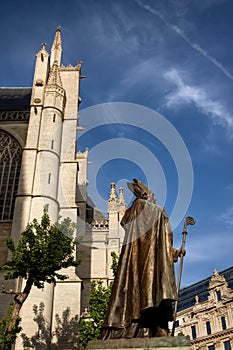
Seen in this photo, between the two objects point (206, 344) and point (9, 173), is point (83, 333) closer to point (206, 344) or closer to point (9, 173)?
point (9, 173)

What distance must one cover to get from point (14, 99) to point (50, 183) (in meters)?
12.4

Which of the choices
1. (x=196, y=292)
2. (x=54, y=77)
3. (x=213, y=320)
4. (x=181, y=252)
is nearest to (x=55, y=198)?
(x=54, y=77)

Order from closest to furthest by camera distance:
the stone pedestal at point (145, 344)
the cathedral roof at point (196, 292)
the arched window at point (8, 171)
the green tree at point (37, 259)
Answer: the stone pedestal at point (145, 344), the green tree at point (37, 259), the arched window at point (8, 171), the cathedral roof at point (196, 292)

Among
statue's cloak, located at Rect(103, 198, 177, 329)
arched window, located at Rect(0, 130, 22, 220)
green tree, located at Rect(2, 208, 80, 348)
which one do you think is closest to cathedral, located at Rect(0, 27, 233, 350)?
arched window, located at Rect(0, 130, 22, 220)

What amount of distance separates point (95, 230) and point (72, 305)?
30.7ft

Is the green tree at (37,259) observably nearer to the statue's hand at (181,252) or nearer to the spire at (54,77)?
the statue's hand at (181,252)

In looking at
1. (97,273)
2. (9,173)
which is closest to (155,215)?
(9,173)

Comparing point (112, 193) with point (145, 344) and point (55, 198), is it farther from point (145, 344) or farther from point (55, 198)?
point (145, 344)

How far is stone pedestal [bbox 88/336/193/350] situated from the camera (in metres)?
4.06

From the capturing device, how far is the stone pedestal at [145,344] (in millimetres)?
4062

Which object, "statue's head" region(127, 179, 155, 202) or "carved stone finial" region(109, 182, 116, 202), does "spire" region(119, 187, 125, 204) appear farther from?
"statue's head" region(127, 179, 155, 202)

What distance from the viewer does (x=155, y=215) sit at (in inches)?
209

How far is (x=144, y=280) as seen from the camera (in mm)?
4793

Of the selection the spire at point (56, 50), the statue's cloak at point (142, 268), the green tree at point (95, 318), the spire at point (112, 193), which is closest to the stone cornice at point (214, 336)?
the spire at point (112, 193)
